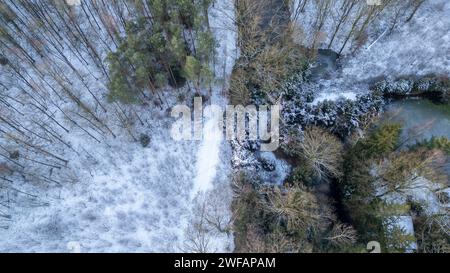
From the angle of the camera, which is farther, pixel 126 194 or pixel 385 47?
pixel 385 47

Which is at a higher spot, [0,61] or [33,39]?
[33,39]

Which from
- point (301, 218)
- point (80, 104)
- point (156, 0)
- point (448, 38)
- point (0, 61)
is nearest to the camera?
point (301, 218)

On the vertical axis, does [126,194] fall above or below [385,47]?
below

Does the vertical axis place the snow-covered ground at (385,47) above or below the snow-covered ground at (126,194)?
above

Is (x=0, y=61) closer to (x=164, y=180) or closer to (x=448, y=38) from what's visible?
(x=164, y=180)

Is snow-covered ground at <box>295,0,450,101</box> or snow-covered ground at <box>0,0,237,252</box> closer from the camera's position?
snow-covered ground at <box>0,0,237,252</box>

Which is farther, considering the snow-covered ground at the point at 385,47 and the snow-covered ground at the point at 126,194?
the snow-covered ground at the point at 385,47

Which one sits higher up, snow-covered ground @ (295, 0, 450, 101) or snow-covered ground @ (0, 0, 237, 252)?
snow-covered ground @ (295, 0, 450, 101)

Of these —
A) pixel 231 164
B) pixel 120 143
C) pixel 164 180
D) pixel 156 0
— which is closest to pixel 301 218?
pixel 231 164
